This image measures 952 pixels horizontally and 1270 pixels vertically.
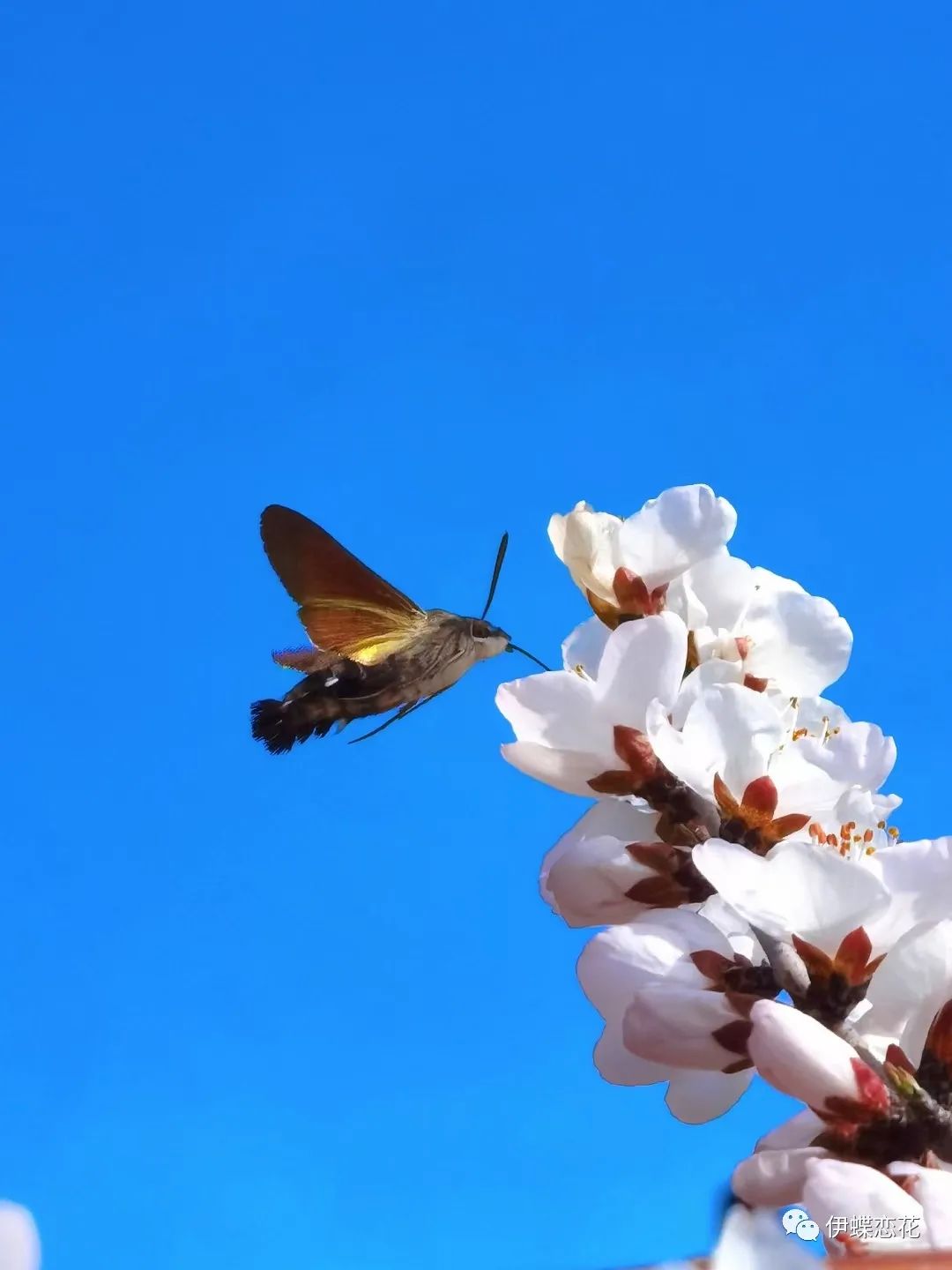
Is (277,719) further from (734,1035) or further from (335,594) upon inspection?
(734,1035)

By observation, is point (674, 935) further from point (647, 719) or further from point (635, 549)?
point (635, 549)

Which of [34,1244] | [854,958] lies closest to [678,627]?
[854,958]

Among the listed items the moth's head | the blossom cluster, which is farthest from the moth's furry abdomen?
the blossom cluster

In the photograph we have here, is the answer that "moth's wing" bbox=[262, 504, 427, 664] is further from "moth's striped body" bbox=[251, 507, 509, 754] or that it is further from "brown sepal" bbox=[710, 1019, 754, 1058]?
"brown sepal" bbox=[710, 1019, 754, 1058]

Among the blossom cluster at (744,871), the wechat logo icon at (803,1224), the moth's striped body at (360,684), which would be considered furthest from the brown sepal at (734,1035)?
the moth's striped body at (360,684)

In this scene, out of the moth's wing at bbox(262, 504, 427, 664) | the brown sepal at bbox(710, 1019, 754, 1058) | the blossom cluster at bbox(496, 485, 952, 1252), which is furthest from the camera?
the moth's wing at bbox(262, 504, 427, 664)

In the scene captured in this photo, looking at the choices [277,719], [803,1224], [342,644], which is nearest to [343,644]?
[342,644]

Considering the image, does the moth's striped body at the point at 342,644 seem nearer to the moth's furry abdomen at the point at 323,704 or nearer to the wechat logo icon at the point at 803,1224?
the moth's furry abdomen at the point at 323,704
